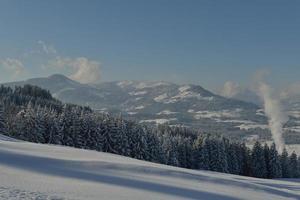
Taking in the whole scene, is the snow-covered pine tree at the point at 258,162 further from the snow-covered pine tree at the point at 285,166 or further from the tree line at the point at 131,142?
the snow-covered pine tree at the point at 285,166

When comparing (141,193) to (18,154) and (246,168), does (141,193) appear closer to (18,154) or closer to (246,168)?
(18,154)

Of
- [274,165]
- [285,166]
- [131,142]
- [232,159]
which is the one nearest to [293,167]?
[285,166]

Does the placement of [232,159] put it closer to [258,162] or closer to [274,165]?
[258,162]

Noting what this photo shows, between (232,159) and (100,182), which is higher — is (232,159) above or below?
above

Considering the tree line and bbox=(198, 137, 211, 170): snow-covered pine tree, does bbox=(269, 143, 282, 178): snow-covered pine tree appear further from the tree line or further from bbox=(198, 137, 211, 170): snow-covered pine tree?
bbox=(198, 137, 211, 170): snow-covered pine tree

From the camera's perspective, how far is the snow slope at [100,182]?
17.8m

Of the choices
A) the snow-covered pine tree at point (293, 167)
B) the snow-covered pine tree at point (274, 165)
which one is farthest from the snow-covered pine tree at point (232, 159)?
the snow-covered pine tree at point (293, 167)

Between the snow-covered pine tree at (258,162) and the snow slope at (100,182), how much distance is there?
234 feet

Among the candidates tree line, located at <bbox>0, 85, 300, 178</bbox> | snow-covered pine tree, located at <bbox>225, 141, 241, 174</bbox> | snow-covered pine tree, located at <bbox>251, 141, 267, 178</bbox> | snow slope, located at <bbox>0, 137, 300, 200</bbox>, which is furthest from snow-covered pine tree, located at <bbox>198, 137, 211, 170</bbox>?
snow slope, located at <bbox>0, 137, 300, 200</bbox>

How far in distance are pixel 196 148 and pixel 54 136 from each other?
121ft

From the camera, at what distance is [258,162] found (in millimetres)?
A: 101062

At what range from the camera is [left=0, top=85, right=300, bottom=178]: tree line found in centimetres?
6950

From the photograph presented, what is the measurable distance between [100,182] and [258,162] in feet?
279

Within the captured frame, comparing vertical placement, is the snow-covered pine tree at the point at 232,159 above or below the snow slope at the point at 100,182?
above
